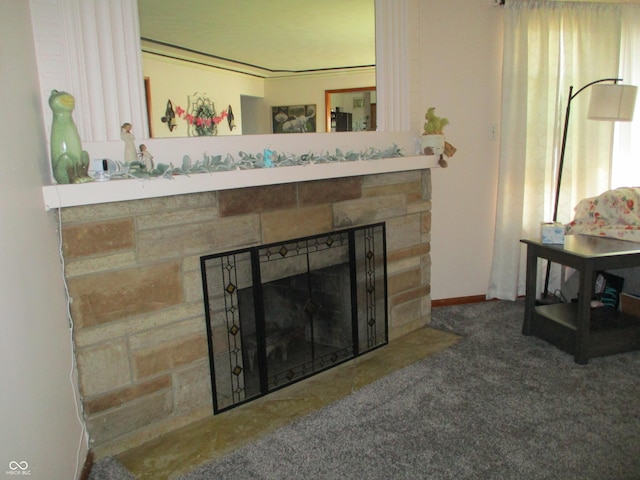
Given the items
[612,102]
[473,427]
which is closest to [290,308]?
[473,427]

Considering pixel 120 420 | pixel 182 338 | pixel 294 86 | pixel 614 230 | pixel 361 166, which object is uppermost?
pixel 294 86

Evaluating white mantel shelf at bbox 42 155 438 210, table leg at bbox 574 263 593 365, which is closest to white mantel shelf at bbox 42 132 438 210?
white mantel shelf at bbox 42 155 438 210

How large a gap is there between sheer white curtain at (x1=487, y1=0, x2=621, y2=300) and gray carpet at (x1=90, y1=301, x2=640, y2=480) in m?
1.08

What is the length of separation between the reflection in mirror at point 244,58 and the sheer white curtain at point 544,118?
127cm

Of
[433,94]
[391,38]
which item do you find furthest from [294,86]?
[433,94]

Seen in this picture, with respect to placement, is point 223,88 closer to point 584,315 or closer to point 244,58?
point 244,58

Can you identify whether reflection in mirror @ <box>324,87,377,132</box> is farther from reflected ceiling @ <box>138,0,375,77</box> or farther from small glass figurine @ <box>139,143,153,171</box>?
small glass figurine @ <box>139,143,153,171</box>

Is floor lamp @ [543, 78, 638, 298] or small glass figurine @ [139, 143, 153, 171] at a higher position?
floor lamp @ [543, 78, 638, 298]

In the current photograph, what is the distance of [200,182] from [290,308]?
93cm

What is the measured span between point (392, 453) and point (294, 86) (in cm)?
179

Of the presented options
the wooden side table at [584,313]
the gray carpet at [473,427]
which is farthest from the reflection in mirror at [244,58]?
the wooden side table at [584,313]

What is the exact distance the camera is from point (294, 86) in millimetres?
2529

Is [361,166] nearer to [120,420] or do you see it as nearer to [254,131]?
[254,131]

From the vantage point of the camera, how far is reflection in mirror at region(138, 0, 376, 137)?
2.10 meters
